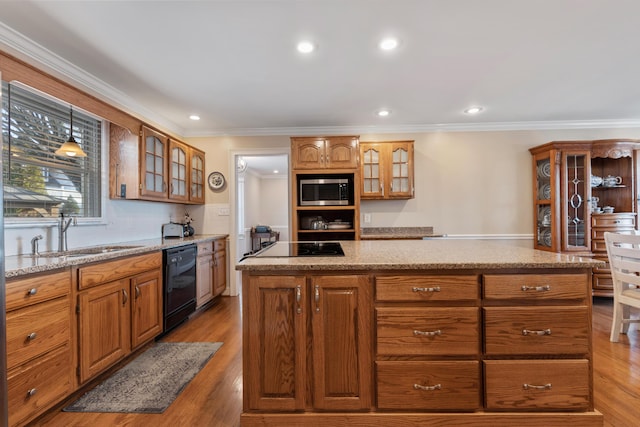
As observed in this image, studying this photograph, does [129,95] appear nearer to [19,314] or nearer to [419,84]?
[19,314]

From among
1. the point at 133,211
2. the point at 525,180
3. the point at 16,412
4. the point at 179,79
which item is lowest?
the point at 16,412

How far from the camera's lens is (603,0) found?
178cm

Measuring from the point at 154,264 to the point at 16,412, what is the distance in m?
1.26

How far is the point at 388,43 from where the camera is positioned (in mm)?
2191

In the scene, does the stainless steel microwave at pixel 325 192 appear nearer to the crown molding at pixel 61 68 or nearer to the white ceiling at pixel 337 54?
the white ceiling at pixel 337 54

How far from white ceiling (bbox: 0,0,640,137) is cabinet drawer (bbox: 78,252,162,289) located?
1552mm

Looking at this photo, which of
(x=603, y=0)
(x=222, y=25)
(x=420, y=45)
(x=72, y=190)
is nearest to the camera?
(x=603, y=0)

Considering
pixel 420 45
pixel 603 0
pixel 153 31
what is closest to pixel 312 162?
pixel 420 45

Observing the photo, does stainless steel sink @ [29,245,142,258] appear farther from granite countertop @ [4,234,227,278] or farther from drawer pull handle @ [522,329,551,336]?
drawer pull handle @ [522,329,551,336]

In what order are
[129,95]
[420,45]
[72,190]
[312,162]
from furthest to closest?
[312,162]
[129,95]
[72,190]
[420,45]

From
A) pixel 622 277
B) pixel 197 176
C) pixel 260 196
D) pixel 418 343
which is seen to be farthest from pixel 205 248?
Result: pixel 260 196

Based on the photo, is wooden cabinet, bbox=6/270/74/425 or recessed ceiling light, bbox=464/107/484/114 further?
recessed ceiling light, bbox=464/107/484/114

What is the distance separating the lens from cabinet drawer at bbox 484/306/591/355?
151 cm

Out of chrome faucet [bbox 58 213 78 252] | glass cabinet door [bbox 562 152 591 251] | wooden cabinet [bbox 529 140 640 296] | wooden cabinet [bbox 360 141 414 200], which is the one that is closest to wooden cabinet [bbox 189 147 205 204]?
chrome faucet [bbox 58 213 78 252]
